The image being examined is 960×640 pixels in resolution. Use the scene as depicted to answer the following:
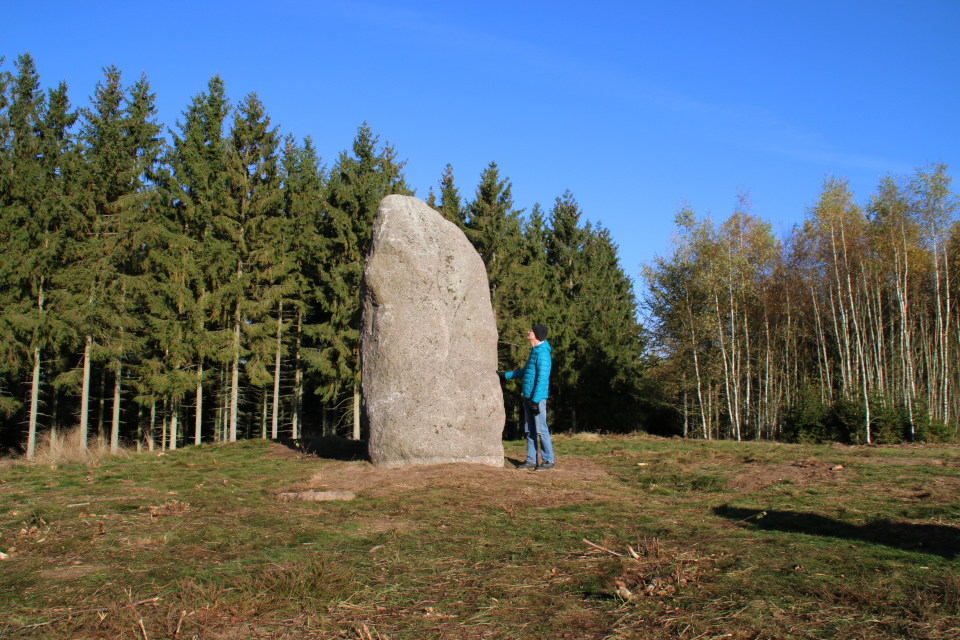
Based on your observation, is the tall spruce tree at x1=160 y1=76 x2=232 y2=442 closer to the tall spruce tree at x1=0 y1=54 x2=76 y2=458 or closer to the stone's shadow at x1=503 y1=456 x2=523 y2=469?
the tall spruce tree at x1=0 y1=54 x2=76 y2=458

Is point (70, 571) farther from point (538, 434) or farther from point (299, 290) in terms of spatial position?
point (299, 290)

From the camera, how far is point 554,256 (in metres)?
30.8

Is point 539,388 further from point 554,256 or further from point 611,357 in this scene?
point 554,256

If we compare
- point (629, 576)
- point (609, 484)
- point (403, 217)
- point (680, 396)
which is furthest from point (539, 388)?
point (680, 396)

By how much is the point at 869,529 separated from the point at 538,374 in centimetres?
446

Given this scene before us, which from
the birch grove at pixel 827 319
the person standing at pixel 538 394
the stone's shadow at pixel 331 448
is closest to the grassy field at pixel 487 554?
the person standing at pixel 538 394

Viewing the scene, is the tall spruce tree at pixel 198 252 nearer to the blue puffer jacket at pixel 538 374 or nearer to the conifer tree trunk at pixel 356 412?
the conifer tree trunk at pixel 356 412

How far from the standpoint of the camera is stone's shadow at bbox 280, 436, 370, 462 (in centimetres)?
1018

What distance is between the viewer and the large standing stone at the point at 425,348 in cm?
870

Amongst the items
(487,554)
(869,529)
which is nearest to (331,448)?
(487,554)

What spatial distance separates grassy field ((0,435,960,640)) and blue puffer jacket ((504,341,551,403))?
3.76ft

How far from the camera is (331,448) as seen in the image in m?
11.4

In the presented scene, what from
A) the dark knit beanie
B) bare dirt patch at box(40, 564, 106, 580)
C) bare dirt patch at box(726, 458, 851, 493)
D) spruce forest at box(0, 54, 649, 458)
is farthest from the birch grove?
bare dirt patch at box(40, 564, 106, 580)

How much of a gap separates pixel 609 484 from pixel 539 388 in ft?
5.40
